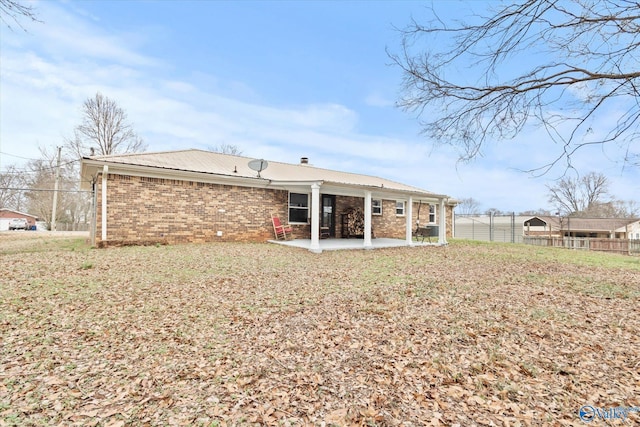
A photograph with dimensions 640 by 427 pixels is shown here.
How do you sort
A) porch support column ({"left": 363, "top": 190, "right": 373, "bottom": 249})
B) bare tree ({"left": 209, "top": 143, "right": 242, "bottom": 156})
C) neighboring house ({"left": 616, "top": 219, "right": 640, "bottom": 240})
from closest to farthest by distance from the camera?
porch support column ({"left": 363, "top": 190, "right": 373, "bottom": 249}) → bare tree ({"left": 209, "top": 143, "right": 242, "bottom": 156}) → neighboring house ({"left": 616, "top": 219, "right": 640, "bottom": 240})

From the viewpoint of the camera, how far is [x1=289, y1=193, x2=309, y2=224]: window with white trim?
44.2ft

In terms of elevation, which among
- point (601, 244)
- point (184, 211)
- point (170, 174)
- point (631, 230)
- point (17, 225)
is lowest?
point (601, 244)

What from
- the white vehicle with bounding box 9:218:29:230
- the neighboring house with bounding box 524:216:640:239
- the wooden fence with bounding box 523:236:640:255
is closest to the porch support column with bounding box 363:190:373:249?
the wooden fence with bounding box 523:236:640:255

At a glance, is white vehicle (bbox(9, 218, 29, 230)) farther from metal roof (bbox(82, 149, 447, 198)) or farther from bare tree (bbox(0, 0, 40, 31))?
bare tree (bbox(0, 0, 40, 31))

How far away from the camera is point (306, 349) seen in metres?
3.36

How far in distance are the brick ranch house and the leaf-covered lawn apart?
3.67 meters

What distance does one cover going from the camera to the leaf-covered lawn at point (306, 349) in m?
2.37

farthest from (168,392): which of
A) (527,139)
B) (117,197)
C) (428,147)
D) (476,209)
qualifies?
(476,209)

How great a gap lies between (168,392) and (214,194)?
31.5 feet

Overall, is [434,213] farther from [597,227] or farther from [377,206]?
[597,227]

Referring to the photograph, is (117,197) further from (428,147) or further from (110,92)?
(110,92)

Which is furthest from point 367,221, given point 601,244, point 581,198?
point 581,198

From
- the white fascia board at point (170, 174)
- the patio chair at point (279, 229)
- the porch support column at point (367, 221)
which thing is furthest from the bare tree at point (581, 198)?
the white fascia board at point (170, 174)

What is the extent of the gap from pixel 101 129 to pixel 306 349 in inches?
1182
